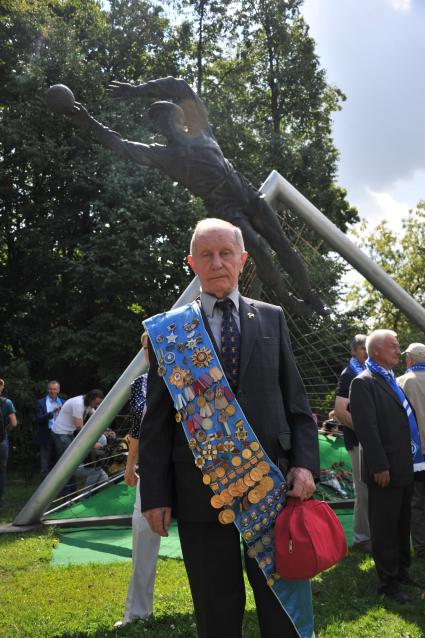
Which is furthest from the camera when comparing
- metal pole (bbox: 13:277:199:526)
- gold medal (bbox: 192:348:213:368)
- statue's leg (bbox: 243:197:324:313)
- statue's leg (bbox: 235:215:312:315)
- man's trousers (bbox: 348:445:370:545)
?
statue's leg (bbox: 243:197:324:313)

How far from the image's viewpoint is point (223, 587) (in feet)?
7.52

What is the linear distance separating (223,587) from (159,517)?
1.07 ft

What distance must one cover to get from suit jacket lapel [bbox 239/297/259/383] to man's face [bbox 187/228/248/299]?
10cm

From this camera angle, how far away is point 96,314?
1725 cm

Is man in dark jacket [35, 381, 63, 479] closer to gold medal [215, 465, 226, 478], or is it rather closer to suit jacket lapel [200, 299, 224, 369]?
suit jacket lapel [200, 299, 224, 369]

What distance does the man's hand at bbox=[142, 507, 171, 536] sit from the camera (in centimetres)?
231

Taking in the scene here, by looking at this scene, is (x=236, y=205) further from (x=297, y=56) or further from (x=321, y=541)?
(x=297, y=56)

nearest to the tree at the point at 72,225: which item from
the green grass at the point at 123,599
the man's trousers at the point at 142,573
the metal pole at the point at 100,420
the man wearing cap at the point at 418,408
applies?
the metal pole at the point at 100,420

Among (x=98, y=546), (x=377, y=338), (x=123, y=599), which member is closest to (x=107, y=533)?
(x=98, y=546)

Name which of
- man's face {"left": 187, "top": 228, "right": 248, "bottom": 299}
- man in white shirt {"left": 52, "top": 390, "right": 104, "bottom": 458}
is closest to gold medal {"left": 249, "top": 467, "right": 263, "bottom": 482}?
man's face {"left": 187, "top": 228, "right": 248, "bottom": 299}

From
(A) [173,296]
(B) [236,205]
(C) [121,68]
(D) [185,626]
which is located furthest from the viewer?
(C) [121,68]

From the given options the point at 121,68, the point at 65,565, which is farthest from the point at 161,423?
the point at 121,68

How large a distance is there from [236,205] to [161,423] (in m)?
4.79

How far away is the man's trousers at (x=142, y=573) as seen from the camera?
12.2 ft
